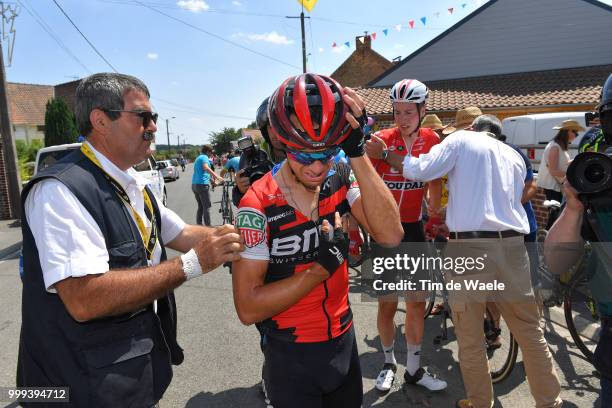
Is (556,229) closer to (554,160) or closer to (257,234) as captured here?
(257,234)

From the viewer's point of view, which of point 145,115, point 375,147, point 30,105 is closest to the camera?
point 145,115

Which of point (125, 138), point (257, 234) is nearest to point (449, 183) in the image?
point (257, 234)

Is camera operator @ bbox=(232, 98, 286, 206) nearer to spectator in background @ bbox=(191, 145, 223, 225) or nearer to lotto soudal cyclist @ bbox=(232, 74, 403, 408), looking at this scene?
lotto soudal cyclist @ bbox=(232, 74, 403, 408)

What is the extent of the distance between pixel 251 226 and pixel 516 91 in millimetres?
22368

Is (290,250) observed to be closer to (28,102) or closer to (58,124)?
(58,124)

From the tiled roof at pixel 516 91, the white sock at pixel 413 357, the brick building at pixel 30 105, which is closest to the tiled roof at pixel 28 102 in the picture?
the brick building at pixel 30 105

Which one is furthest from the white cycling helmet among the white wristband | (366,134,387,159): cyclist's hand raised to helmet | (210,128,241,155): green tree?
(210,128,241,155): green tree

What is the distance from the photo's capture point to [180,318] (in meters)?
5.12

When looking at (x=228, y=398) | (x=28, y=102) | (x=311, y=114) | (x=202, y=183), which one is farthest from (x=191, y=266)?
(x=28, y=102)

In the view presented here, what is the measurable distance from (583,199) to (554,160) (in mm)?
5057

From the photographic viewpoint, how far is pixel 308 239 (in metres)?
1.84

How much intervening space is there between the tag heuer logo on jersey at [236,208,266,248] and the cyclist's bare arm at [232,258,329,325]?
9 centimetres

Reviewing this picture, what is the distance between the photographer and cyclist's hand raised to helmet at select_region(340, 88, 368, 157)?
5.52 ft

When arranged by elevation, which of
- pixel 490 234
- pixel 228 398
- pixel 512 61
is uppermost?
pixel 512 61
